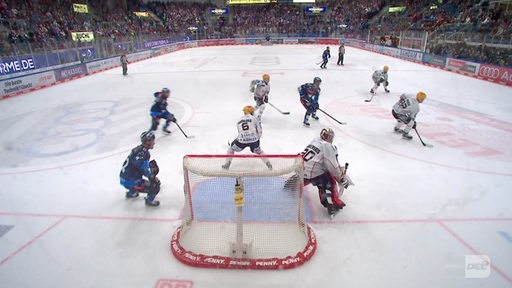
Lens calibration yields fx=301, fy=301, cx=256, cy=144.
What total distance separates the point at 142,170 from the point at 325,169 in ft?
9.40

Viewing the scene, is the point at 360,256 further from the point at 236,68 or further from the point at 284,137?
the point at 236,68

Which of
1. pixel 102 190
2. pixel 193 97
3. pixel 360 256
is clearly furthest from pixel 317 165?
pixel 193 97

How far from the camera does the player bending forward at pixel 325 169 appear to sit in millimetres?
4531

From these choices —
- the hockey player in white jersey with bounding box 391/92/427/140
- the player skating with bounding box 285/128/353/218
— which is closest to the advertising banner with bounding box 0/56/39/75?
the player skating with bounding box 285/128/353/218

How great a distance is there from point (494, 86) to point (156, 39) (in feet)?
88.7

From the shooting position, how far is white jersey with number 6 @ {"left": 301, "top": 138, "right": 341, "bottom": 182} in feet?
14.8

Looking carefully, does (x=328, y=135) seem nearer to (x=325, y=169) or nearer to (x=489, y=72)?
(x=325, y=169)

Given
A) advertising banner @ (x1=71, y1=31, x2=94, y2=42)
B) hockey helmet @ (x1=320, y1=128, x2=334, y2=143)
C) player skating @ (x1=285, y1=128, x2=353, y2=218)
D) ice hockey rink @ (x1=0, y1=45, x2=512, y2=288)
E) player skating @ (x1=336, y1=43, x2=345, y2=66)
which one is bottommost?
ice hockey rink @ (x1=0, y1=45, x2=512, y2=288)

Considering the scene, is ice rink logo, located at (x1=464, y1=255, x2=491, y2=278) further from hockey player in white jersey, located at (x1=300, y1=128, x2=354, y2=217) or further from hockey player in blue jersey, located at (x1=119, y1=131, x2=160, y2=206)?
Result: hockey player in blue jersey, located at (x1=119, y1=131, x2=160, y2=206)

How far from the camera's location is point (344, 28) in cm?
3959

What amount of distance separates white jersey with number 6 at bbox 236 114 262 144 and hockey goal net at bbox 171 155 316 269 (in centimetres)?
82

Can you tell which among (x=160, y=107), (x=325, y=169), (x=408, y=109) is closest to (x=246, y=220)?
(x=325, y=169)

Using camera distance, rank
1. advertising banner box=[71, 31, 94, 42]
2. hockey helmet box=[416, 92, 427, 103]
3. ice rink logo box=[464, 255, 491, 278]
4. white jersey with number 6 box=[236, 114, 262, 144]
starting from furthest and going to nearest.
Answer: advertising banner box=[71, 31, 94, 42] → hockey helmet box=[416, 92, 427, 103] → white jersey with number 6 box=[236, 114, 262, 144] → ice rink logo box=[464, 255, 491, 278]

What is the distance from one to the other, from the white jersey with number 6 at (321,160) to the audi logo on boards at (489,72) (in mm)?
15431
